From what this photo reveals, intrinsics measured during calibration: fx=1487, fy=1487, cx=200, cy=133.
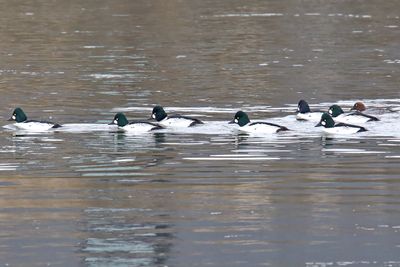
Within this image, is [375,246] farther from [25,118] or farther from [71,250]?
[25,118]

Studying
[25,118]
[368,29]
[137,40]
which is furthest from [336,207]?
[368,29]

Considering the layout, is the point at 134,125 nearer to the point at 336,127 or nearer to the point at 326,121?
the point at 326,121

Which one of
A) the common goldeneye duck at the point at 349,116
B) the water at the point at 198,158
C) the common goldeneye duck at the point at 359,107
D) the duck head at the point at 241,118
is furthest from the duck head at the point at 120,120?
the common goldeneye duck at the point at 359,107

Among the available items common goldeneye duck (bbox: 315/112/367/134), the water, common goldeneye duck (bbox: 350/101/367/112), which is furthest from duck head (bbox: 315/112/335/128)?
common goldeneye duck (bbox: 350/101/367/112)

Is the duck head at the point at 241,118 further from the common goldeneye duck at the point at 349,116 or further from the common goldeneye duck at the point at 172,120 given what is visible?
the common goldeneye duck at the point at 349,116

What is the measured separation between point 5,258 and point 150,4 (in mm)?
60772

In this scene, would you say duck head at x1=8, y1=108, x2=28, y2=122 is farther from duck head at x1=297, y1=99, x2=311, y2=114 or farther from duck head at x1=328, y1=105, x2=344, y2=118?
duck head at x1=328, y1=105, x2=344, y2=118

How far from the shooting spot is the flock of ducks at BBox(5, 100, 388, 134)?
2827 cm

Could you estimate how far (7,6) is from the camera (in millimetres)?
74812

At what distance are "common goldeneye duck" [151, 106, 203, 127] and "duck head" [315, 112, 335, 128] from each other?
240 centimetres

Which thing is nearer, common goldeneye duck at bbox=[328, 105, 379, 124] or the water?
the water

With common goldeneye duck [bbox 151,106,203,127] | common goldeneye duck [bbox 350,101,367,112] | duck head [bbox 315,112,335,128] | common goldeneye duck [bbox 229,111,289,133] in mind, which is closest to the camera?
common goldeneye duck [bbox 229,111,289,133]

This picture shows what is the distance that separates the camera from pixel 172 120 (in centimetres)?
2925

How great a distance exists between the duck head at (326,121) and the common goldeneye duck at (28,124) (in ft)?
16.8
